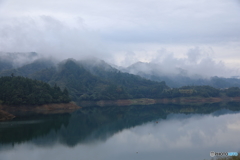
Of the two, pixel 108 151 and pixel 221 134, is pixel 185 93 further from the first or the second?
pixel 108 151

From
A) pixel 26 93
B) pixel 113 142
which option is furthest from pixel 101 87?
pixel 113 142

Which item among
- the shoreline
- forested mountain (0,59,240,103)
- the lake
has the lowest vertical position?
the shoreline

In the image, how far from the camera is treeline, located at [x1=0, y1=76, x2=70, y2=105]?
51.8m

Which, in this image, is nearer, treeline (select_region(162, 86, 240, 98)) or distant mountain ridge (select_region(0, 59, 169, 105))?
distant mountain ridge (select_region(0, 59, 169, 105))

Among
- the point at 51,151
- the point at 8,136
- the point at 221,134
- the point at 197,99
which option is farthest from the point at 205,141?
the point at 197,99

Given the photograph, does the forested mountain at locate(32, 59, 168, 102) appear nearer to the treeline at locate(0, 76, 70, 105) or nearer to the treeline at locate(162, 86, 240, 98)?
the treeline at locate(162, 86, 240, 98)

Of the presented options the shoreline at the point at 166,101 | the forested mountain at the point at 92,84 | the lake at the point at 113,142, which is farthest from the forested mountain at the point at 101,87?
the lake at the point at 113,142

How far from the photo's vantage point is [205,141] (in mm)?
26859

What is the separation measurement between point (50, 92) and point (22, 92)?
773cm

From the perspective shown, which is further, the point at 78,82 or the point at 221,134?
the point at 78,82

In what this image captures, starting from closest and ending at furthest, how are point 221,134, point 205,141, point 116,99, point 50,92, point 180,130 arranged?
point 205,141 → point 221,134 → point 180,130 → point 50,92 → point 116,99

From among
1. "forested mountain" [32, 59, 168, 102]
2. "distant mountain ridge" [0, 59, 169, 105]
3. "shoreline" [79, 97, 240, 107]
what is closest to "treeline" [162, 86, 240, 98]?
"shoreline" [79, 97, 240, 107]

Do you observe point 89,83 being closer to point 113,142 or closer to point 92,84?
point 92,84

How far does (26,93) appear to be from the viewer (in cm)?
5575
